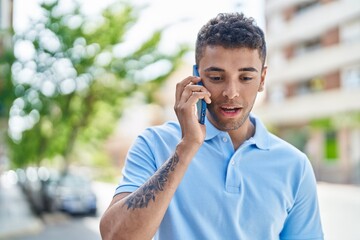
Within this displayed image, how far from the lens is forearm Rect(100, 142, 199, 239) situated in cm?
147

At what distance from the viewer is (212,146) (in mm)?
1760

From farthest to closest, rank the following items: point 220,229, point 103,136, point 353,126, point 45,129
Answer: point 353,126 < point 103,136 < point 45,129 < point 220,229

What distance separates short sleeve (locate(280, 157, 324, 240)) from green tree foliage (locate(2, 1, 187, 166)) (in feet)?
39.1

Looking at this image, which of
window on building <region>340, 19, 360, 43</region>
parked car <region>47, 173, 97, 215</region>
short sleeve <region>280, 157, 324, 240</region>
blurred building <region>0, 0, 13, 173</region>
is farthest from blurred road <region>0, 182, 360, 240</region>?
window on building <region>340, 19, 360, 43</region>

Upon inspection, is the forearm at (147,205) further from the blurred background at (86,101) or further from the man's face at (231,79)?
the blurred background at (86,101)

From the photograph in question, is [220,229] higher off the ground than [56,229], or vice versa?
[220,229]

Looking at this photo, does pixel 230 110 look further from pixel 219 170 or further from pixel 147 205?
pixel 147 205

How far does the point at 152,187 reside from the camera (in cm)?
151

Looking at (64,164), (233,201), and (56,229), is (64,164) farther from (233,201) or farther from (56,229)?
(233,201)

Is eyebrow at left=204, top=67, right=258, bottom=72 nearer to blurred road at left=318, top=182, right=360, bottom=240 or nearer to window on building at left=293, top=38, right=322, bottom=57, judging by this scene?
blurred road at left=318, top=182, right=360, bottom=240

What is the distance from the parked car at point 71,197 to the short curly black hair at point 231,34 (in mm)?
14883

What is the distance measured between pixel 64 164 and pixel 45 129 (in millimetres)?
1307

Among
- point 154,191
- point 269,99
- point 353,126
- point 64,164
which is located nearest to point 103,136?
point 64,164

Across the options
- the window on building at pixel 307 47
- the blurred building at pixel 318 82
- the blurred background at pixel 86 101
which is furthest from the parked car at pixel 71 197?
the window on building at pixel 307 47
